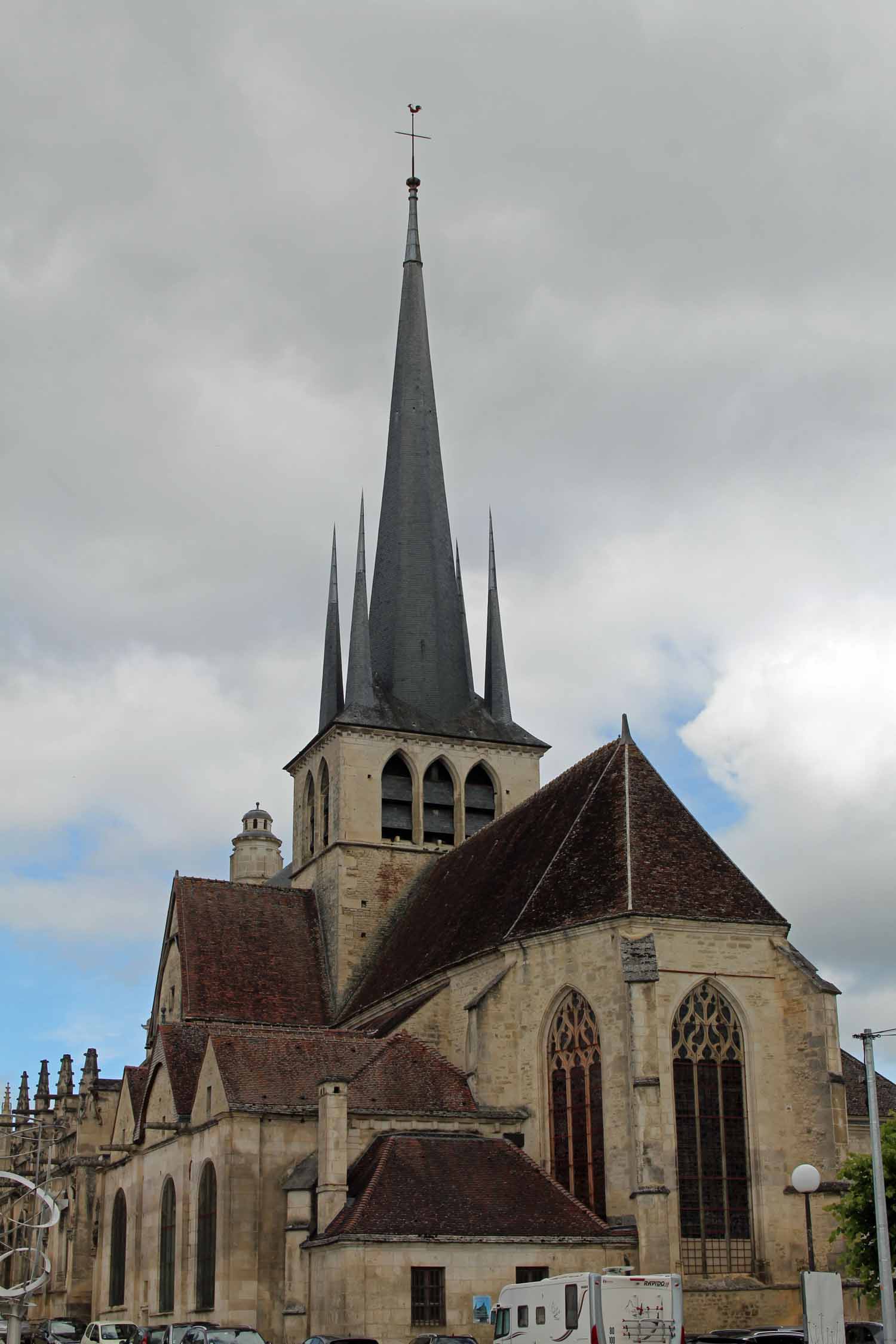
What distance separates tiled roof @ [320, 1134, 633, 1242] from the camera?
26578 mm

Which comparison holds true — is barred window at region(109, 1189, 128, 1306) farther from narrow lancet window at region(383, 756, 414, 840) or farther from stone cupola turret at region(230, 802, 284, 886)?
stone cupola turret at region(230, 802, 284, 886)

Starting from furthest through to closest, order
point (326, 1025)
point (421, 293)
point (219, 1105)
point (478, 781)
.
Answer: point (421, 293), point (478, 781), point (326, 1025), point (219, 1105)

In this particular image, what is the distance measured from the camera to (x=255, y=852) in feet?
254

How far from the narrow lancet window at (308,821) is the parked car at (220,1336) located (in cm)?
2215

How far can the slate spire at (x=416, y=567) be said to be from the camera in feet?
154

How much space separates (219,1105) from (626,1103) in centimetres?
755

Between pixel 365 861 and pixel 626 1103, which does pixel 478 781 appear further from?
pixel 626 1103

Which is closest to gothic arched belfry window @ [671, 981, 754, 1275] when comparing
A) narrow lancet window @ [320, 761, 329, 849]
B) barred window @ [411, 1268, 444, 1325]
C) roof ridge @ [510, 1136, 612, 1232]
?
roof ridge @ [510, 1136, 612, 1232]

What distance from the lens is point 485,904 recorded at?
115 ft

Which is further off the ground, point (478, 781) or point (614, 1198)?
point (478, 781)

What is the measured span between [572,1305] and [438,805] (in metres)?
24.0

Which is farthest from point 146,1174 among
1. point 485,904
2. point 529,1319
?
point 529,1319

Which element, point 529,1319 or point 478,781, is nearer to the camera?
point 529,1319

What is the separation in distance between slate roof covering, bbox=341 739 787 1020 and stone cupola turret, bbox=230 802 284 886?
37.9 meters
